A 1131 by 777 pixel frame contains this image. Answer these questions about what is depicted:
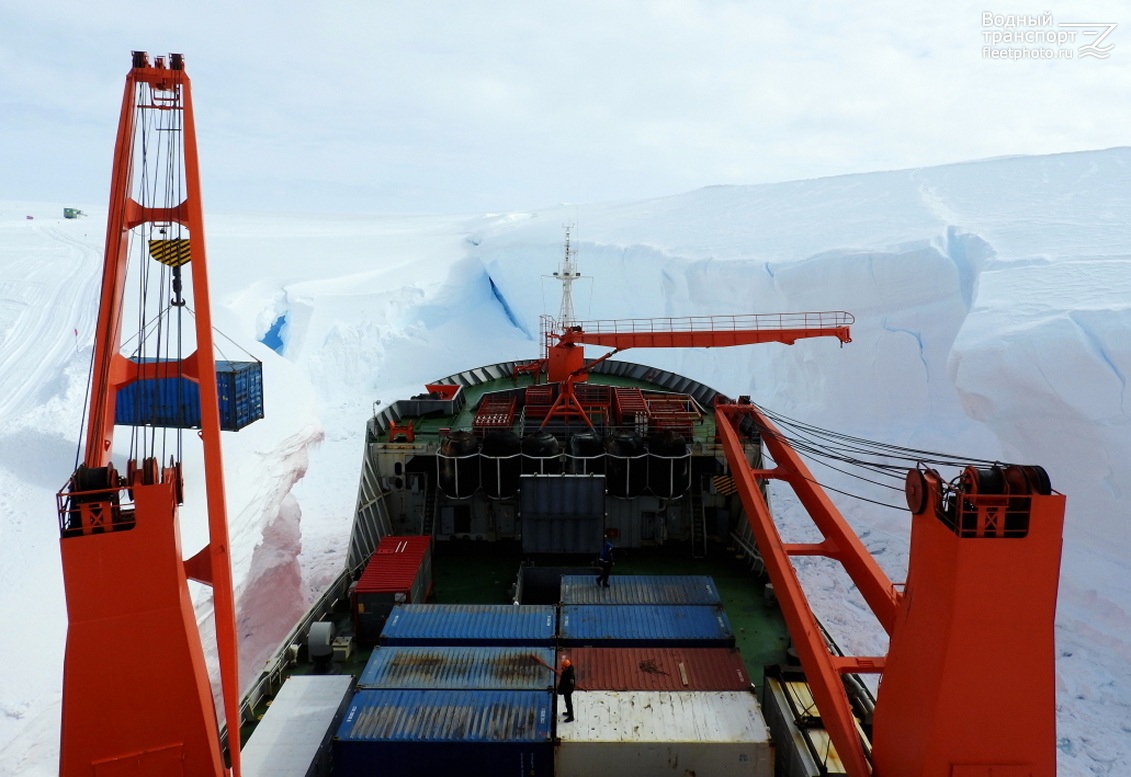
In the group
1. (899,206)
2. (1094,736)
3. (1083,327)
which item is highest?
(899,206)

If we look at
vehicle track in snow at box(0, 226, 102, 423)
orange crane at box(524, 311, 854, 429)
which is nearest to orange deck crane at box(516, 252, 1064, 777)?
orange crane at box(524, 311, 854, 429)

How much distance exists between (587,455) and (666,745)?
22.1 feet

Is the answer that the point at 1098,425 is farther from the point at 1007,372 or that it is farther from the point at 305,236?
the point at 305,236

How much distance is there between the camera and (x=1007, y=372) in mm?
18250

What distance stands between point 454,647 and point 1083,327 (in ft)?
58.2

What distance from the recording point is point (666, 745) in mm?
6984

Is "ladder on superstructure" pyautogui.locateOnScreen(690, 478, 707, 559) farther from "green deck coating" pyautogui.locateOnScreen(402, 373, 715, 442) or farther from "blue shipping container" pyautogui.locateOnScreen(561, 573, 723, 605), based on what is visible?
"blue shipping container" pyautogui.locateOnScreen(561, 573, 723, 605)

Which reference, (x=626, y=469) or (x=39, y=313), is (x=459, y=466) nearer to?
(x=626, y=469)

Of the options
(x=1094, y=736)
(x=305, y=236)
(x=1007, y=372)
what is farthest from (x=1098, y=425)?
(x=305, y=236)

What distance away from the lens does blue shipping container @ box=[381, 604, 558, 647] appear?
9.02 meters

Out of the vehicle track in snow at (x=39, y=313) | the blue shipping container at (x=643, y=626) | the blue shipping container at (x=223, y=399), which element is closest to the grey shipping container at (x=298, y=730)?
the blue shipping container at (x=643, y=626)

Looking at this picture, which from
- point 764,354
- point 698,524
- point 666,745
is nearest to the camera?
point 666,745

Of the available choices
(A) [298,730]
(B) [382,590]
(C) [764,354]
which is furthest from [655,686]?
(C) [764,354]

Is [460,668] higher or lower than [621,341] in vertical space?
lower
